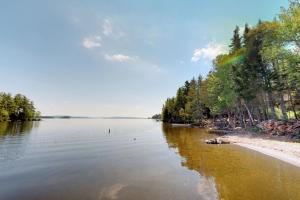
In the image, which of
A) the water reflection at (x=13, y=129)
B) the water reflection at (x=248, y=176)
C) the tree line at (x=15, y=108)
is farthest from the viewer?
the tree line at (x=15, y=108)

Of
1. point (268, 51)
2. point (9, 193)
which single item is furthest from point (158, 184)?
point (268, 51)

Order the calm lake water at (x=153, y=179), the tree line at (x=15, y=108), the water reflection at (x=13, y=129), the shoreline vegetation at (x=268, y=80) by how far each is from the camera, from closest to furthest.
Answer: the calm lake water at (x=153, y=179), the shoreline vegetation at (x=268, y=80), the water reflection at (x=13, y=129), the tree line at (x=15, y=108)

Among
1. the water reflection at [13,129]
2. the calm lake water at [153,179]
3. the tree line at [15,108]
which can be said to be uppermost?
the tree line at [15,108]

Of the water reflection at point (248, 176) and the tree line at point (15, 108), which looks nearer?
the water reflection at point (248, 176)

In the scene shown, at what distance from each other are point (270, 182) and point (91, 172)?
12.8 metres

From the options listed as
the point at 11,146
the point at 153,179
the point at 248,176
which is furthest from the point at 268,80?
the point at 11,146

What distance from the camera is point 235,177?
14.1 meters

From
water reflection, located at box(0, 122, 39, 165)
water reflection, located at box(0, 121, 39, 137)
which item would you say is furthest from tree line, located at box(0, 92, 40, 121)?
water reflection, located at box(0, 122, 39, 165)

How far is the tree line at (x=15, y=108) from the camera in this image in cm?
10371

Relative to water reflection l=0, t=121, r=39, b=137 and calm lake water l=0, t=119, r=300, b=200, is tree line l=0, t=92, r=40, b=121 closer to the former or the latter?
water reflection l=0, t=121, r=39, b=137

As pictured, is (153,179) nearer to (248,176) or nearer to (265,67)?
(248,176)

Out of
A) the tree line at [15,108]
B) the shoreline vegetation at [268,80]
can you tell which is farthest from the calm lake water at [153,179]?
the tree line at [15,108]

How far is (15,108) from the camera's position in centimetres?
11438

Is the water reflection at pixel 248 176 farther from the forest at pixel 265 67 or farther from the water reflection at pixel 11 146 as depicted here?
the water reflection at pixel 11 146
